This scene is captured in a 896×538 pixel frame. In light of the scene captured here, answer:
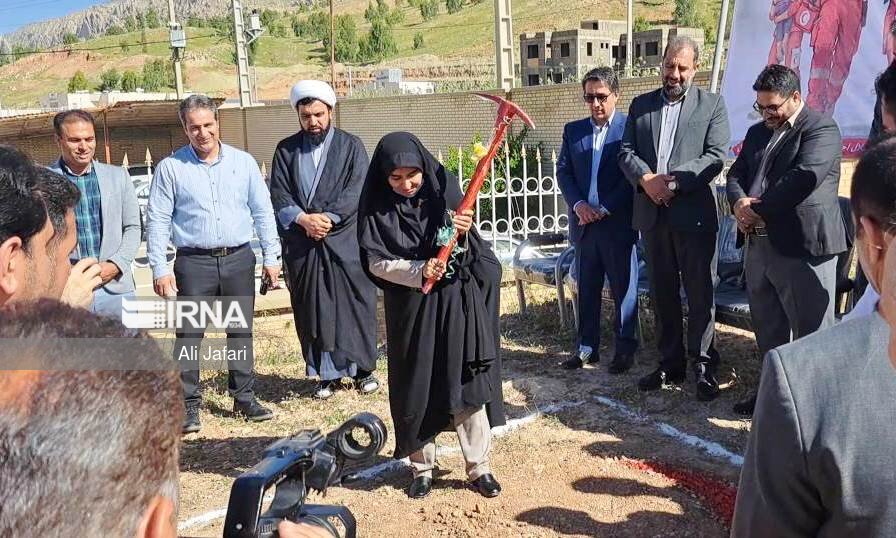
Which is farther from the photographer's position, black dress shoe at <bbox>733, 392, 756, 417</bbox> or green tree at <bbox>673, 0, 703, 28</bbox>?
green tree at <bbox>673, 0, 703, 28</bbox>

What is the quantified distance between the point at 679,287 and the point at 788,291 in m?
0.87

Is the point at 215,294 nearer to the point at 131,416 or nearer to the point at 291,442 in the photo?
the point at 291,442

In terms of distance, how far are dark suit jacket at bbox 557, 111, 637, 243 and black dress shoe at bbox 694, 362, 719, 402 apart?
99 centimetres

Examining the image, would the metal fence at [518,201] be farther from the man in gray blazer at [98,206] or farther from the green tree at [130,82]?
the green tree at [130,82]

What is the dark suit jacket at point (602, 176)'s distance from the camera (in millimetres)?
5191

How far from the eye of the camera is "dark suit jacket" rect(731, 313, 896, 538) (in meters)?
1.12

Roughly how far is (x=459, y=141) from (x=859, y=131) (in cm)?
1425

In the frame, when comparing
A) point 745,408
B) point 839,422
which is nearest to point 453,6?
point 745,408

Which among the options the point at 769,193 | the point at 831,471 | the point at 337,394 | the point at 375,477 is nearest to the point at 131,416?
the point at 831,471

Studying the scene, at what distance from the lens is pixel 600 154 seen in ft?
17.2

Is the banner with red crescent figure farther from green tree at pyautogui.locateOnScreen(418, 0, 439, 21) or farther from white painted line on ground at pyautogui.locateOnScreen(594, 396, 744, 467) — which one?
green tree at pyautogui.locateOnScreen(418, 0, 439, 21)

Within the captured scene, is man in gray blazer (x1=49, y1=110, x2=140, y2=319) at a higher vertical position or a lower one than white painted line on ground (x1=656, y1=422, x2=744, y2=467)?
higher

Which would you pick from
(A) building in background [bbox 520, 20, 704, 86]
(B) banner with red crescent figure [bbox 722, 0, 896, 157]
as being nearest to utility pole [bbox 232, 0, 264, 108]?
(A) building in background [bbox 520, 20, 704, 86]

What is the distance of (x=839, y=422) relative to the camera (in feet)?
3.70
